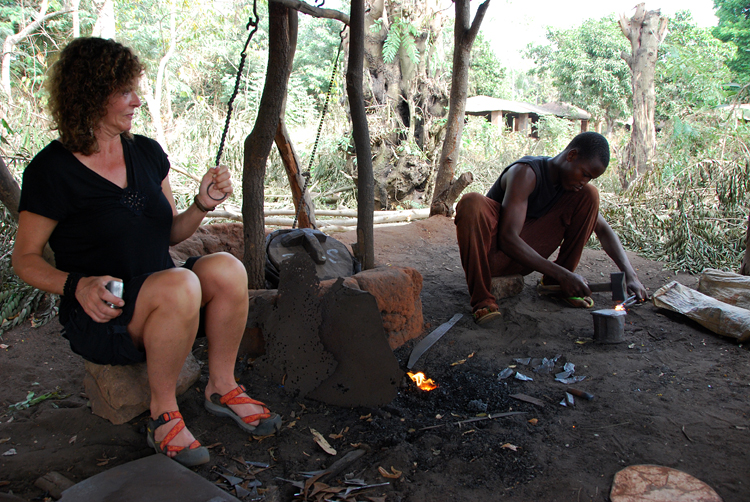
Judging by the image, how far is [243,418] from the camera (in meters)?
2.01

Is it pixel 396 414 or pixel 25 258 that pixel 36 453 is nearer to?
pixel 25 258

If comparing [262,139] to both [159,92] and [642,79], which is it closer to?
[642,79]

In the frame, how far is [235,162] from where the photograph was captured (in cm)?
775

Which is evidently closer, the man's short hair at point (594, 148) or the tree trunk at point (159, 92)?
the man's short hair at point (594, 148)

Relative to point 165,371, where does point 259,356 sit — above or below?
below

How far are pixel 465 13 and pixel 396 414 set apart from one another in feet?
15.6

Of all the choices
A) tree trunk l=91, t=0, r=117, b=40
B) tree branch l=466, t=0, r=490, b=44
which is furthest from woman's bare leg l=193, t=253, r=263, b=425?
tree trunk l=91, t=0, r=117, b=40

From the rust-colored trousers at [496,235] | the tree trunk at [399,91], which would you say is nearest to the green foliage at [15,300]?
the rust-colored trousers at [496,235]

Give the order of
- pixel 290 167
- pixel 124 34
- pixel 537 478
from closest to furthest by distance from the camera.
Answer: pixel 537 478 < pixel 290 167 < pixel 124 34

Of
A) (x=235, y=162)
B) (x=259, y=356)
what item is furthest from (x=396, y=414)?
(x=235, y=162)

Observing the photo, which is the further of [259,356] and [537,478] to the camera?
[259,356]

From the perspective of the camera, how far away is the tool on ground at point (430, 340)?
2.67 metres

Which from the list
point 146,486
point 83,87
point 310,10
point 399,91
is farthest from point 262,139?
point 399,91

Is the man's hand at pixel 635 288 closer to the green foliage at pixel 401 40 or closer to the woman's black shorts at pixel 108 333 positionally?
the woman's black shorts at pixel 108 333
